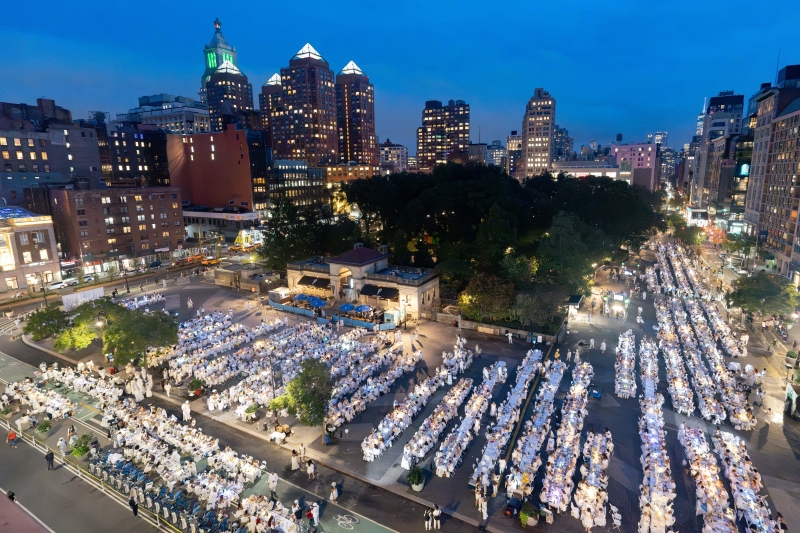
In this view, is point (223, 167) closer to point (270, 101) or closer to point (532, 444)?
point (532, 444)

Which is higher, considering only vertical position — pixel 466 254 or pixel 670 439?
pixel 466 254

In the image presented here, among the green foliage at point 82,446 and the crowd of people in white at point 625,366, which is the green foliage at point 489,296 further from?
the green foliage at point 82,446

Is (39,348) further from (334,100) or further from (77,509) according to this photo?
(334,100)

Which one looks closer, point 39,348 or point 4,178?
point 39,348

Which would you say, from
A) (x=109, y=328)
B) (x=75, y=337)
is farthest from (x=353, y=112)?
(x=109, y=328)

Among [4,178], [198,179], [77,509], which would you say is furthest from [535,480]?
[198,179]

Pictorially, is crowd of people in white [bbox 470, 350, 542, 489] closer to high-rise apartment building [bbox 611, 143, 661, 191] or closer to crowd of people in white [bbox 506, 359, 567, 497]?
crowd of people in white [bbox 506, 359, 567, 497]
